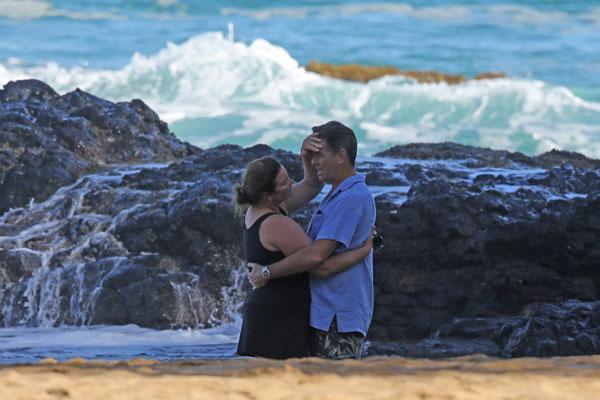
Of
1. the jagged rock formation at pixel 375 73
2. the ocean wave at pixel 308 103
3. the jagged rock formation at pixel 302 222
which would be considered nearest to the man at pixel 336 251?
the jagged rock formation at pixel 302 222

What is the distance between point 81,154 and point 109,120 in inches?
22.4

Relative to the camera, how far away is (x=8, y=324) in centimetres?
1106

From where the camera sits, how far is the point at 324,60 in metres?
34.9

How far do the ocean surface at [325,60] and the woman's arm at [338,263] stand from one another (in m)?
20.9

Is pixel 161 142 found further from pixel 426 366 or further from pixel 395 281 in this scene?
pixel 426 366

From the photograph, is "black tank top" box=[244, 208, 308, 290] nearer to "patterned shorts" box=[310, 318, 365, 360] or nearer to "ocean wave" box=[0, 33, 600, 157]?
"patterned shorts" box=[310, 318, 365, 360]

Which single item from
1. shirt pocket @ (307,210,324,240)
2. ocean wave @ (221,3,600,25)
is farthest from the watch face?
ocean wave @ (221,3,600,25)

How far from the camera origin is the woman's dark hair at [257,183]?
6066 mm

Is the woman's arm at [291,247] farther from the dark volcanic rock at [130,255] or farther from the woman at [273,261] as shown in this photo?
the dark volcanic rock at [130,255]

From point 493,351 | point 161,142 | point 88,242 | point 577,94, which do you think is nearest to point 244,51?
point 577,94

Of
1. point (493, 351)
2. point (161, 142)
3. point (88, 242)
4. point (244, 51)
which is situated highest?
point (244, 51)

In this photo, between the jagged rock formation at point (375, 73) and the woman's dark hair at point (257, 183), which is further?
the jagged rock formation at point (375, 73)

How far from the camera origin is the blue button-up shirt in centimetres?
594

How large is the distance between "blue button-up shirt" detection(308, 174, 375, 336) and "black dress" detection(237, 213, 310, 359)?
0.17 feet
